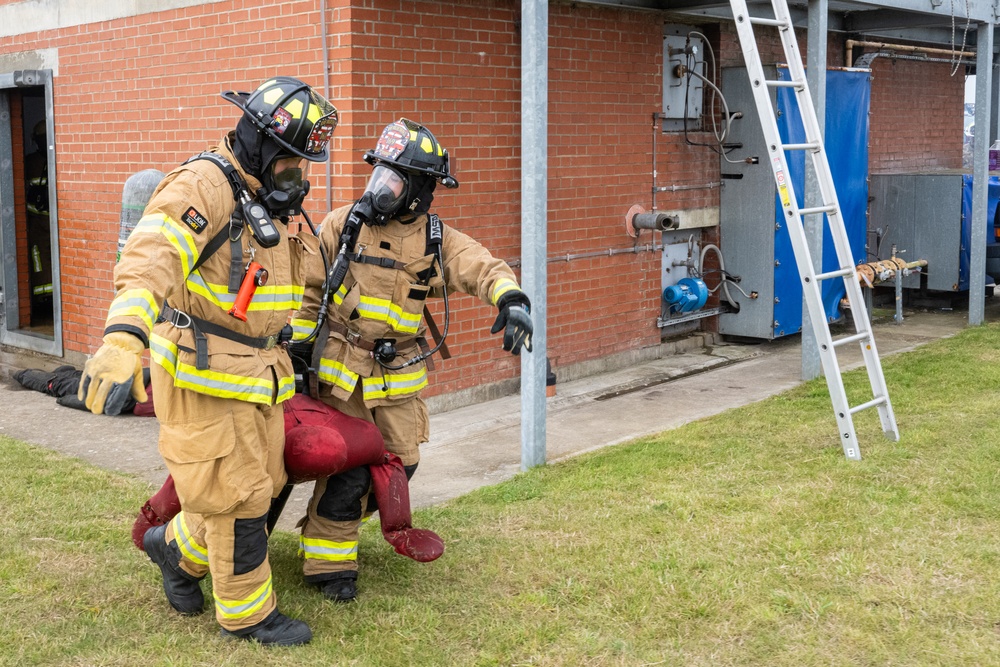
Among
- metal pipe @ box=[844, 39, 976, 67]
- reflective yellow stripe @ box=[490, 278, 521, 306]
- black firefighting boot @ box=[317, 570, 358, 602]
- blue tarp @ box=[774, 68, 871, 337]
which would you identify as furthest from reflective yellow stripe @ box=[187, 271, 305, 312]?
metal pipe @ box=[844, 39, 976, 67]

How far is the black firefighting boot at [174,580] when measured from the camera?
427 centimetres

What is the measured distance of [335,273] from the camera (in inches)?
175

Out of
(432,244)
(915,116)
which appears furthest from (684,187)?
(432,244)

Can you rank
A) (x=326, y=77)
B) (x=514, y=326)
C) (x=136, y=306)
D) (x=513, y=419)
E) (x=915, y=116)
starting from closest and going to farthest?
(x=136, y=306), (x=514, y=326), (x=326, y=77), (x=513, y=419), (x=915, y=116)

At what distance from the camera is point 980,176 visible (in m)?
10.6

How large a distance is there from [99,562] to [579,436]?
3.18 meters

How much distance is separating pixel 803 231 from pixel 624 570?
2.50m

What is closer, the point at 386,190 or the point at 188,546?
the point at 188,546

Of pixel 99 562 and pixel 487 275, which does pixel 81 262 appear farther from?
pixel 487 275

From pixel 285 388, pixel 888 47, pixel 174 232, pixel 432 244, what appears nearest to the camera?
pixel 174 232

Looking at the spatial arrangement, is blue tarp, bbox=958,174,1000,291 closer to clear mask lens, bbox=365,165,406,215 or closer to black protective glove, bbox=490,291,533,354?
black protective glove, bbox=490,291,533,354

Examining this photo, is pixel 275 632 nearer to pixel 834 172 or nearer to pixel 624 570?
pixel 624 570

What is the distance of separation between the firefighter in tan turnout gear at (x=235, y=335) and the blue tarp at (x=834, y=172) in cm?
650

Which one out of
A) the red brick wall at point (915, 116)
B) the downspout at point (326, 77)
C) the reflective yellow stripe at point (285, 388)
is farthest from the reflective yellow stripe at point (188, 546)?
the red brick wall at point (915, 116)
